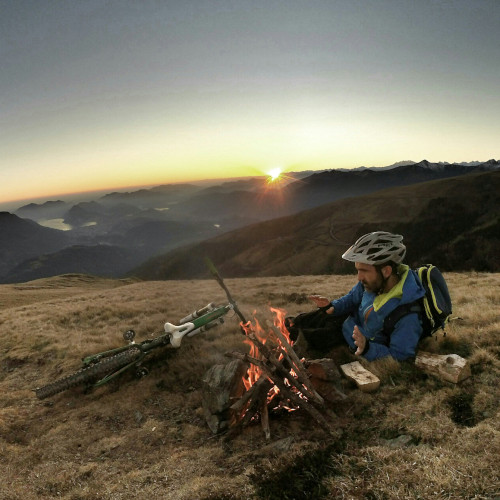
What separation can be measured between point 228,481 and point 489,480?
10.6ft

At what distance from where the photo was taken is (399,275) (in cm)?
605

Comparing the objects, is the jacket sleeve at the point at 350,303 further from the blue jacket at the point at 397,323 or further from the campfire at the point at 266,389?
the campfire at the point at 266,389

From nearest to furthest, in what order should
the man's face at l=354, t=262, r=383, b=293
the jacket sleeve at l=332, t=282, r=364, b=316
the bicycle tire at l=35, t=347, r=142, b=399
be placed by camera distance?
1. the man's face at l=354, t=262, r=383, b=293
2. the jacket sleeve at l=332, t=282, r=364, b=316
3. the bicycle tire at l=35, t=347, r=142, b=399

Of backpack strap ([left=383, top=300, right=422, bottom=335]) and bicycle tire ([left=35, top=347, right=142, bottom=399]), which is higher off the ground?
backpack strap ([left=383, top=300, right=422, bottom=335])

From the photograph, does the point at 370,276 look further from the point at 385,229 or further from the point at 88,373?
the point at 385,229

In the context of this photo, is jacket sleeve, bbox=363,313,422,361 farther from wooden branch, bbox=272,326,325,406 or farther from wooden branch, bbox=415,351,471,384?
wooden branch, bbox=272,326,325,406

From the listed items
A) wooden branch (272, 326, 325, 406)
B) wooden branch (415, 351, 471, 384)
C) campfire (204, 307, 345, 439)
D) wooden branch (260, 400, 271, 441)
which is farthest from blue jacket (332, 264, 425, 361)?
wooden branch (260, 400, 271, 441)

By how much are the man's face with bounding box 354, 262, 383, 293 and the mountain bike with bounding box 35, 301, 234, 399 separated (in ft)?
12.8

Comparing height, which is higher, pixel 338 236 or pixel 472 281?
pixel 472 281

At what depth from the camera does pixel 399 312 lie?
5652 mm

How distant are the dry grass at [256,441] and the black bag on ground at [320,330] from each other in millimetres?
372

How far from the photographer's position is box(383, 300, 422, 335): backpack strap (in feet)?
18.5

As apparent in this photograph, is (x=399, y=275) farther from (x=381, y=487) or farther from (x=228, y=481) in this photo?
(x=228, y=481)

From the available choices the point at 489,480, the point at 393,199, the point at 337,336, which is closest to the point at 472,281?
the point at 337,336
